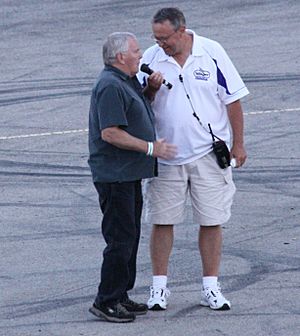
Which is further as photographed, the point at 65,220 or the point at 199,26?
the point at 199,26

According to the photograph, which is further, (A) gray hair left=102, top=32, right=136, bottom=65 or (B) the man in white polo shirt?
(B) the man in white polo shirt

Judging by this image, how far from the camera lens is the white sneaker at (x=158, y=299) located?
821 centimetres

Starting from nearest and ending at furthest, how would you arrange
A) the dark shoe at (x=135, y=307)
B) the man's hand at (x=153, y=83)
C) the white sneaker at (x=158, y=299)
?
the man's hand at (x=153, y=83)
the dark shoe at (x=135, y=307)
the white sneaker at (x=158, y=299)

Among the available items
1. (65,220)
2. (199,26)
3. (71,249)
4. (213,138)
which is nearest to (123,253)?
(213,138)

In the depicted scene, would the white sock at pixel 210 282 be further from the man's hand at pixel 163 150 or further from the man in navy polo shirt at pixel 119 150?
the man's hand at pixel 163 150

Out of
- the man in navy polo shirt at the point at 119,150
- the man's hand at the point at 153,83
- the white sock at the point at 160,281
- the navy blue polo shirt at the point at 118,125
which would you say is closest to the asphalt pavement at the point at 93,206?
the white sock at the point at 160,281

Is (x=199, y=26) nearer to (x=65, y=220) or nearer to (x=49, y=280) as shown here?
(x=65, y=220)

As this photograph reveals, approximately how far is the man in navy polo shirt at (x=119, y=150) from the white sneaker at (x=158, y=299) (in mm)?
252

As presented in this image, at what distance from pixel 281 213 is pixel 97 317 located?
2919 millimetres

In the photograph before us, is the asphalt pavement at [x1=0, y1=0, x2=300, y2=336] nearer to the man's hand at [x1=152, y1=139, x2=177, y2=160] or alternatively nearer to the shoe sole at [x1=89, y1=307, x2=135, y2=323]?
the shoe sole at [x1=89, y1=307, x2=135, y2=323]

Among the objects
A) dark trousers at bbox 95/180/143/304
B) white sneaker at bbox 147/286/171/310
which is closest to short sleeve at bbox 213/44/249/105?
dark trousers at bbox 95/180/143/304

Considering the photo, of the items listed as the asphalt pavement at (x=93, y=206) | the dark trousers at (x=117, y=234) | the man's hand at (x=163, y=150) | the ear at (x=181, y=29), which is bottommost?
the asphalt pavement at (x=93, y=206)

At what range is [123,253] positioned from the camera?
7922mm

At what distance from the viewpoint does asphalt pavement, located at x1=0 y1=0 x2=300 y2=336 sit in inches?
319
